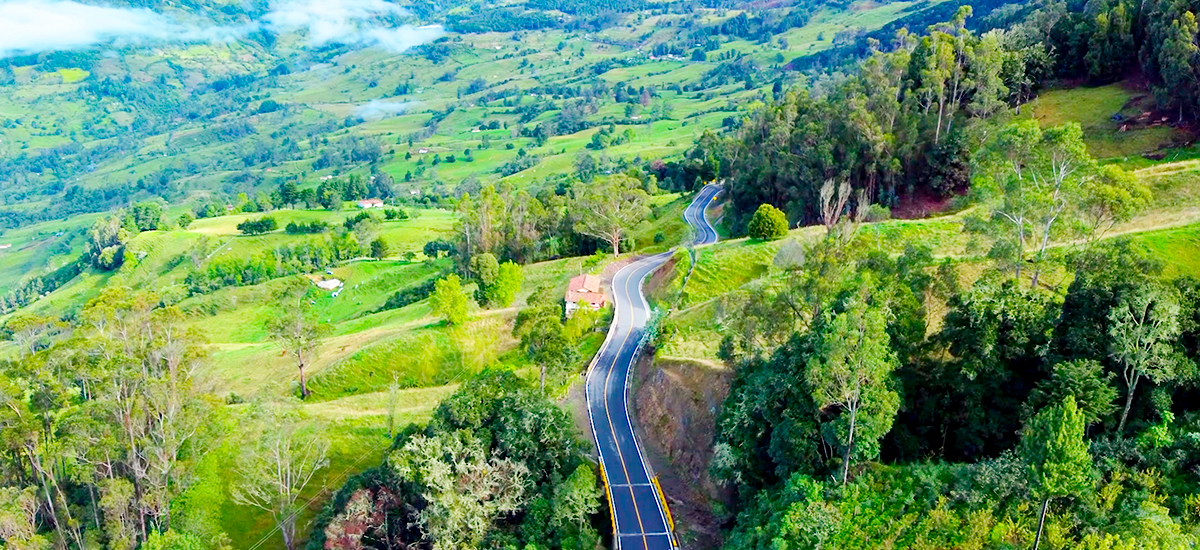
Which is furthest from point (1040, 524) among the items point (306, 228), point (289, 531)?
point (306, 228)

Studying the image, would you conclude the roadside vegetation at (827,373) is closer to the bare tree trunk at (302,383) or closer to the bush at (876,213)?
the bare tree trunk at (302,383)

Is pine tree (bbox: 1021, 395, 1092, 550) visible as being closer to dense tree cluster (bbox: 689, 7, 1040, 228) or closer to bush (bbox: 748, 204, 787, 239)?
bush (bbox: 748, 204, 787, 239)

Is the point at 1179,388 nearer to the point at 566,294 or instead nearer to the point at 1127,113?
the point at 566,294

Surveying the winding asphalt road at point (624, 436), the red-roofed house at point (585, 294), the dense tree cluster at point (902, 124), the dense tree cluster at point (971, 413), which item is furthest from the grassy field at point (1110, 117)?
the red-roofed house at point (585, 294)

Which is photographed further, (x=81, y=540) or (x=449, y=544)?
(x=81, y=540)

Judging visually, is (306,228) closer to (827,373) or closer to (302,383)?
(302,383)

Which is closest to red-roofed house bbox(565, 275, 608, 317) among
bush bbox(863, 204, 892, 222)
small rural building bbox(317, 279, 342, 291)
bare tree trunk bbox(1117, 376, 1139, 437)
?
bush bbox(863, 204, 892, 222)

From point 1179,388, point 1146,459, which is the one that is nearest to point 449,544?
point 1146,459
